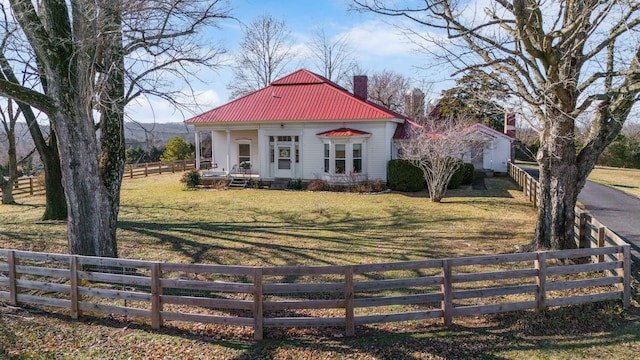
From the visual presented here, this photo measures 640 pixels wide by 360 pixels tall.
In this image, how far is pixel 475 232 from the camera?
12516mm

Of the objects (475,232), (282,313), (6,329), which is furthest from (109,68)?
(475,232)

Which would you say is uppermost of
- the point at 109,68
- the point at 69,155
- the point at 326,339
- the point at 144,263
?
the point at 109,68

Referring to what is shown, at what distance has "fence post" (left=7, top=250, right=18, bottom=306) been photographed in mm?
6758

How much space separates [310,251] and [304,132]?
14.7 m

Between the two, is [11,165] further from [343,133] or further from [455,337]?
[455,337]

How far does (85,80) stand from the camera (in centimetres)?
784

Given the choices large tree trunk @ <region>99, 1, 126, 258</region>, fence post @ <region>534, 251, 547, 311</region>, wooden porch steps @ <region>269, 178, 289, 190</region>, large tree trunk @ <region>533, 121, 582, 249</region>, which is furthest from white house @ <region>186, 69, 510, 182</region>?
fence post @ <region>534, 251, 547, 311</region>

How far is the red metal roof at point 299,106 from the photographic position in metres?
23.7

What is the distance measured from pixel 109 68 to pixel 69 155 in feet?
6.09

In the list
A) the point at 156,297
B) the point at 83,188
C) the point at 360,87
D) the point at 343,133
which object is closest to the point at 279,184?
the point at 343,133

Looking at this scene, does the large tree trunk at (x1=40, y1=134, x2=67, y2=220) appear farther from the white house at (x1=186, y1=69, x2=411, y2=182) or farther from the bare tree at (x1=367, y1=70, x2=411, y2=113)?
the bare tree at (x1=367, y1=70, x2=411, y2=113)

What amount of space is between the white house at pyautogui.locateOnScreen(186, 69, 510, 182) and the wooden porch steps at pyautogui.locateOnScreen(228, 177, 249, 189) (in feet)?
2.59

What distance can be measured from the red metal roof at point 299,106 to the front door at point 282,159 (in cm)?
182

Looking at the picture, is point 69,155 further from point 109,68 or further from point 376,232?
point 376,232
